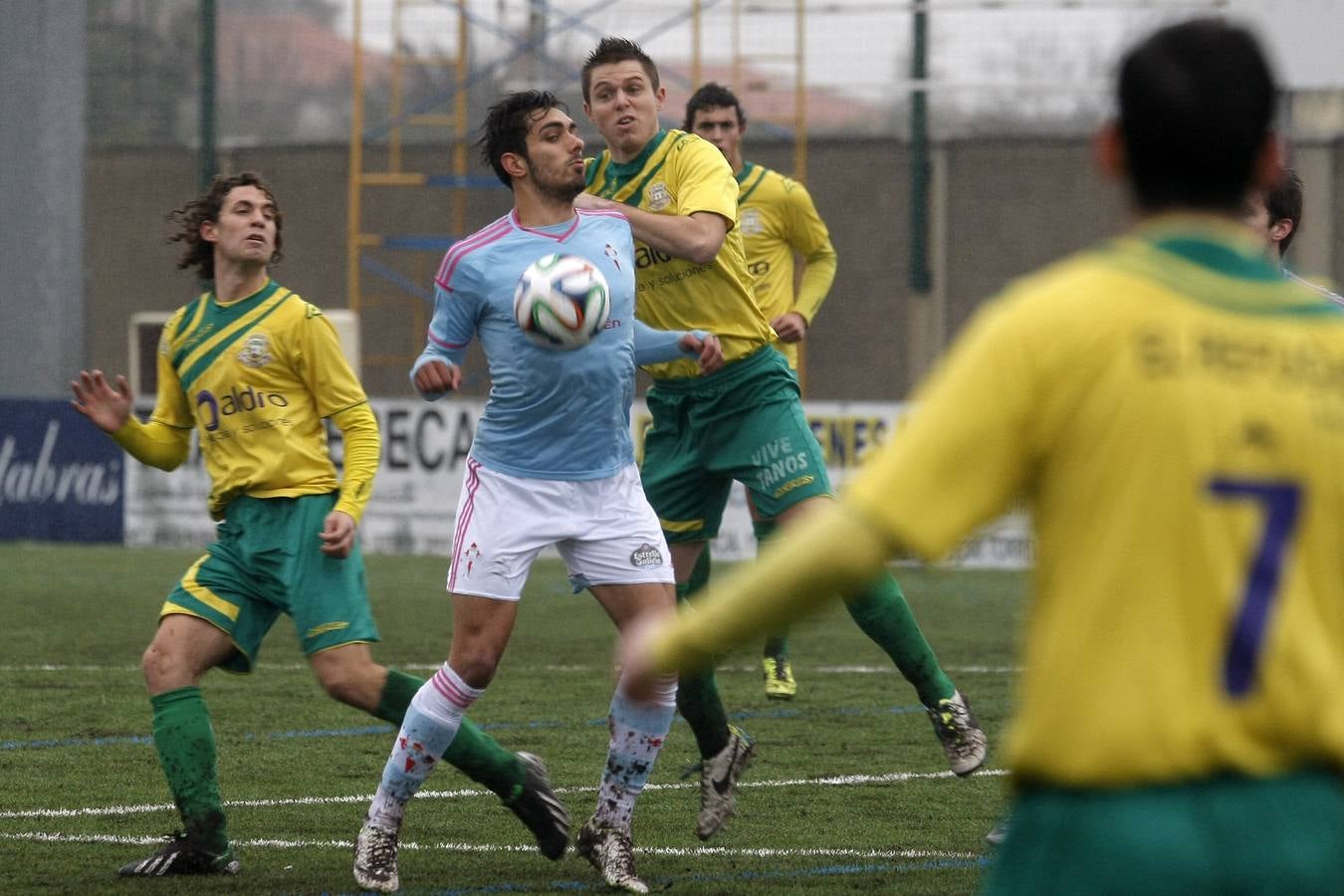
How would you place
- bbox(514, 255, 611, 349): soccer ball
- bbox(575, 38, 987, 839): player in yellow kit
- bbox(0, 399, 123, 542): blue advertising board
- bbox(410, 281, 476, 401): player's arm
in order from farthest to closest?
1. bbox(0, 399, 123, 542): blue advertising board
2. bbox(575, 38, 987, 839): player in yellow kit
3. bbox(410, 281, 476, 401): player's arm
4. bbox(514, 255, 611, 349): soccer ball

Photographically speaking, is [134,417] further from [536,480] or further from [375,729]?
[375,729]

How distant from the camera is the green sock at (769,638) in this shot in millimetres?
7841

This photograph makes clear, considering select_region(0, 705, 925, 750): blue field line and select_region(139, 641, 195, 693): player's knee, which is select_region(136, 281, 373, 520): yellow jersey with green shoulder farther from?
select_region(0, 705, 925, 750): blue field line

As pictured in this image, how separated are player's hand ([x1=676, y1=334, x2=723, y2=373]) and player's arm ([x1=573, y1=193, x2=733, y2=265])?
41cm

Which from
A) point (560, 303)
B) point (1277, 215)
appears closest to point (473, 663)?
point (560, 303)

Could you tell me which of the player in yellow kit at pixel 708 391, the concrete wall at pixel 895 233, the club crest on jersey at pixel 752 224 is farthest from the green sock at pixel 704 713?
the concrete wall at pixel 895 233

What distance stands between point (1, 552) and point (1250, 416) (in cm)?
1618

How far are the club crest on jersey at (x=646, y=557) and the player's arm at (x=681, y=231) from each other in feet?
3.14

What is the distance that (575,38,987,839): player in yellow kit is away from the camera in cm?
630

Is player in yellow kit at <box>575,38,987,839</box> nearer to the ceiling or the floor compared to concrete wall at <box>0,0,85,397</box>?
nearer to the floor

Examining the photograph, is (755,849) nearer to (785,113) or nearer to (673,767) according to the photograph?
(673,767)

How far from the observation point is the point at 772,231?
32.3 feet

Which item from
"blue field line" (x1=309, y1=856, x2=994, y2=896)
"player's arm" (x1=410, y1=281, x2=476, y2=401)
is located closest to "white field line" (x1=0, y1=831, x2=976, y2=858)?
"blue field line" (x1=309, y1=856, x2=994, y2=896)

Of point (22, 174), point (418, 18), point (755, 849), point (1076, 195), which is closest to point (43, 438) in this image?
point (22, 174)
